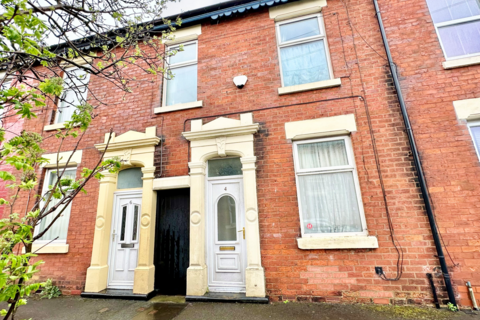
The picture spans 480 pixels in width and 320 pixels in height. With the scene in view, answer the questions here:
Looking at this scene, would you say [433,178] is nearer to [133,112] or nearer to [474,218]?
[474,218]

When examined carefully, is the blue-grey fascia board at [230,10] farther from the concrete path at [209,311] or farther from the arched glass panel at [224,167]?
the concrete path at [209,311]

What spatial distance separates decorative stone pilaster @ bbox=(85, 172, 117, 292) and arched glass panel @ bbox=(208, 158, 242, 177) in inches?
82.0

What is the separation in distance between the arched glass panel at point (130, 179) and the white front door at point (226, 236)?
169 centimetres

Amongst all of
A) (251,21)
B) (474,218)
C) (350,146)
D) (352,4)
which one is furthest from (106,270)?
(352,4)

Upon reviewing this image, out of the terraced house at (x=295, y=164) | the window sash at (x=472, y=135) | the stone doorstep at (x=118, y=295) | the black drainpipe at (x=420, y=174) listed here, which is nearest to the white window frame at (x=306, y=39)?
the terraced house at (x=295, y=164)

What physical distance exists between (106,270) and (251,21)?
6.25 m

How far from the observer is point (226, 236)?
459 cm

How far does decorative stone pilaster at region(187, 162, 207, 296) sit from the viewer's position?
4.21m

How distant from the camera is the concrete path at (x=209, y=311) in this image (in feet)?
10.9

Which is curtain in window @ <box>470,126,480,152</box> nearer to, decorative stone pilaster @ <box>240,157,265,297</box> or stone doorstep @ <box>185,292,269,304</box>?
decorative stone pilaster @ <box>240,157,265,297</box>

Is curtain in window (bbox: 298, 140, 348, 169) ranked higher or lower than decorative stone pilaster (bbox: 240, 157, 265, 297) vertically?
higher

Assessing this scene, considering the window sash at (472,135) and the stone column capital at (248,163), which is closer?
the window sash at (472,135)

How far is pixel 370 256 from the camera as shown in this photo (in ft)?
12.5

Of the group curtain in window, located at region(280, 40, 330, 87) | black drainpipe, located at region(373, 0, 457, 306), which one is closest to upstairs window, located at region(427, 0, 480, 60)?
black drainpipe, located at region(373, 0, 457, 306)
